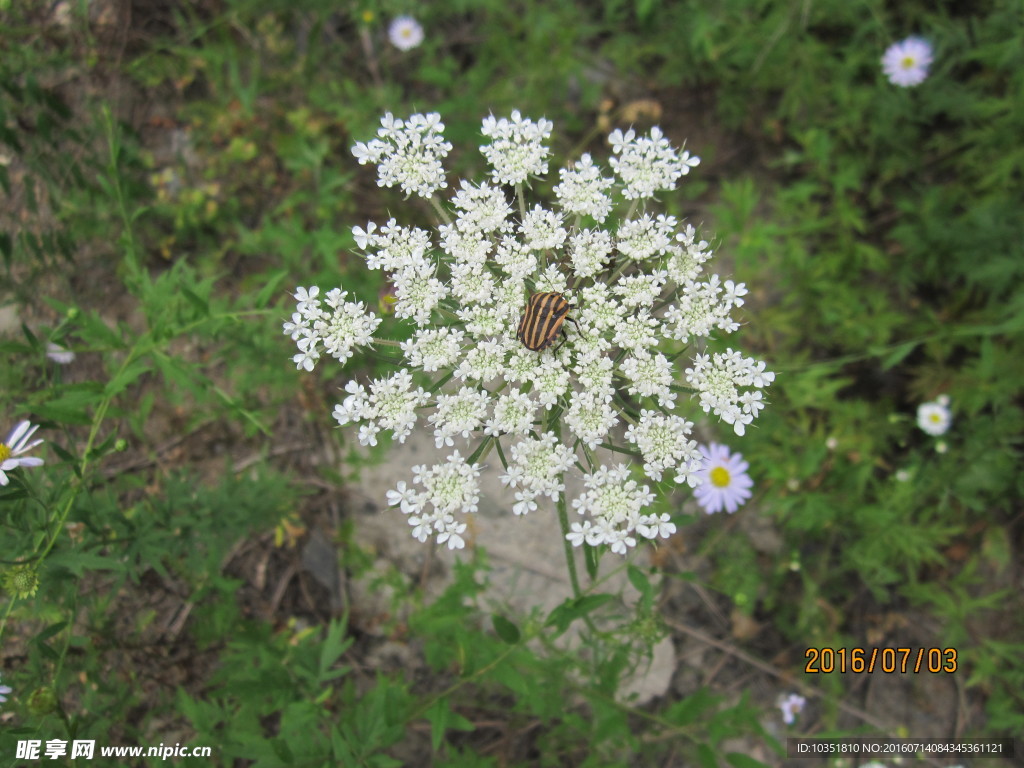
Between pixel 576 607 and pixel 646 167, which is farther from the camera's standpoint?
pixel 646 167

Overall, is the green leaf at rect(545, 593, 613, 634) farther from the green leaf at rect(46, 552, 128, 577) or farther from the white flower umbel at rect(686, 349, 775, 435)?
the green leaf at rect(46, 552, 128, 577)

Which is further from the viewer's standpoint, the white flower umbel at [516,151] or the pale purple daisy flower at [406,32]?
the pale purple daisy flower at [406,32]

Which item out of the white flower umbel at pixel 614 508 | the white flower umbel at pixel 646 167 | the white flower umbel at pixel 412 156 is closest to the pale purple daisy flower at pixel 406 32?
the white flower umbel at pixel 412 156

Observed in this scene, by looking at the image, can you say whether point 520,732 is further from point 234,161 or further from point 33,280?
point 234,161

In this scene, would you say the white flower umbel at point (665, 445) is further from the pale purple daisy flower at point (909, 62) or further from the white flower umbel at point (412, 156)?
the pale purple daisy flower at point (909, 62)

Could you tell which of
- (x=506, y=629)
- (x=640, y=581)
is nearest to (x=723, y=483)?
(x=640, y=581)

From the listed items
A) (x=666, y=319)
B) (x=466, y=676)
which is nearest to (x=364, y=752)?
(x=466, y=676)

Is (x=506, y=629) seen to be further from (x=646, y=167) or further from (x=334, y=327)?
(x=646, y=167)
